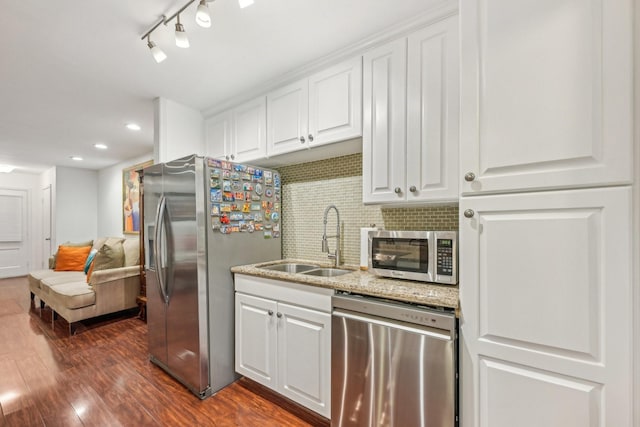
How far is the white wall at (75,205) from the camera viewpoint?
575 cm

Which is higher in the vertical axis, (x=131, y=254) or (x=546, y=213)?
(x=546, y=213)

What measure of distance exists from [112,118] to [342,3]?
2989mm

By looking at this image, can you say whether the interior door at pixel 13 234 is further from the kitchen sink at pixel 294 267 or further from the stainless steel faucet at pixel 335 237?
the stainless steel faucet at pixel 335 237

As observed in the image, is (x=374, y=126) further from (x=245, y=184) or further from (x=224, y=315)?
(x=224, y=315)

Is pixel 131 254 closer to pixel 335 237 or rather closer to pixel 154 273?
pixel 154 273

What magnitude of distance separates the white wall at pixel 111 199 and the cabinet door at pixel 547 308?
5499mm

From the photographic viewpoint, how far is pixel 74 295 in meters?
3.20

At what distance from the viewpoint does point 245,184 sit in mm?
2326

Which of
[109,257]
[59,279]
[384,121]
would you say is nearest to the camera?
[384,121]

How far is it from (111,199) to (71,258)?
1.62 meters

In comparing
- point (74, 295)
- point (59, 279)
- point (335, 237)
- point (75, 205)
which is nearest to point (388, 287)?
point (335, 237)

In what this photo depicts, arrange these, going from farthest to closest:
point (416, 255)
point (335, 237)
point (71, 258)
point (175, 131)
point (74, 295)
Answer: point (71, 258) < point (74, 295) < point (175, 131) < point (335, 237) < point (416, 255)

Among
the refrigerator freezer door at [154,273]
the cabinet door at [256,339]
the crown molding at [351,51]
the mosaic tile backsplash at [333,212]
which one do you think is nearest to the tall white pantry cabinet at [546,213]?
the crown molding at [351,51]

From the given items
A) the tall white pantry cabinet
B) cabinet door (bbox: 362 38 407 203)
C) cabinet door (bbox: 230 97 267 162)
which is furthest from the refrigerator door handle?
the tall white pantry cabinet
